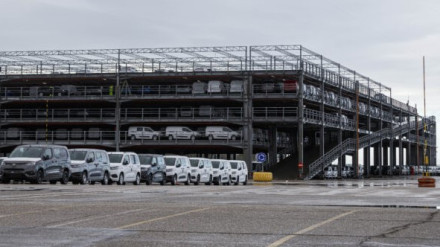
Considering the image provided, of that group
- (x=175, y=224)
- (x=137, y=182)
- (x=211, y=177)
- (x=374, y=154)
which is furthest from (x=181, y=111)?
(x=175, y=224)

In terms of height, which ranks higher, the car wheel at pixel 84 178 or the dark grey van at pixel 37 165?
the dark grey van at pixel 37 165

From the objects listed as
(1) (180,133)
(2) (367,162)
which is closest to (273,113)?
(1) (180,133)

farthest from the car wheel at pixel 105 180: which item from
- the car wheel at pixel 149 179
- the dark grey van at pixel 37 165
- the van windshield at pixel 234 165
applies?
the van windshield at pixel 234 165

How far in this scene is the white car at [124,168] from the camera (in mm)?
37750

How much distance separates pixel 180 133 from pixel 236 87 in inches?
277

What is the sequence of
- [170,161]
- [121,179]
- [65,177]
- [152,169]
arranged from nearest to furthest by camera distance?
[65,177] → [121,179] → [152,169] → [170,161]

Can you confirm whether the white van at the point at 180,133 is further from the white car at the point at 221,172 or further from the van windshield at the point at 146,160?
the van windshield at the point at 146,160

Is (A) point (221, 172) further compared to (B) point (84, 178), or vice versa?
(A) point (221, 172)

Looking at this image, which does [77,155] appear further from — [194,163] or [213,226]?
[213,226]

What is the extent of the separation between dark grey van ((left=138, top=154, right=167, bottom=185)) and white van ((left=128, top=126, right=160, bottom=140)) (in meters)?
33.0

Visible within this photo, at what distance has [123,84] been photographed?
7756cm

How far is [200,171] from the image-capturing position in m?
44.8

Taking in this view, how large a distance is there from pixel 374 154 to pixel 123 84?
5637 cm

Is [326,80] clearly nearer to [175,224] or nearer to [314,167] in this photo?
[314,167]
